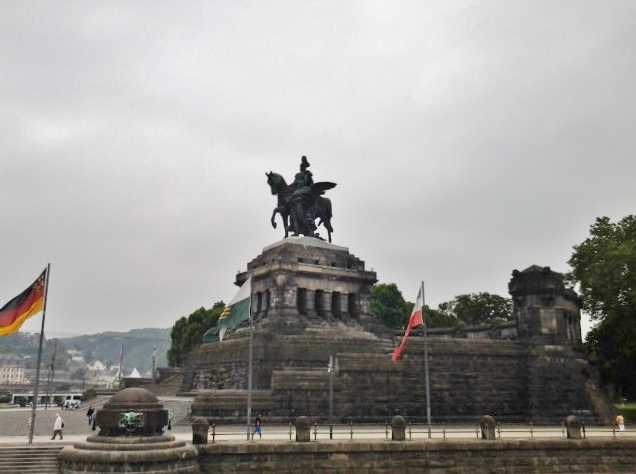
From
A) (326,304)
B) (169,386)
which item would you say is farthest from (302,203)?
(169,386)

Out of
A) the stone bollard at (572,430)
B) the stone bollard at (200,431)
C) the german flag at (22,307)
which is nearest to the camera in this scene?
the stone bollard at (200,431)

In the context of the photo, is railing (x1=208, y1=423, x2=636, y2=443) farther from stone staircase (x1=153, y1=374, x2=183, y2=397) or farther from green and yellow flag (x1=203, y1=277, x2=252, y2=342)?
stone staircase (x1=153, y1=374, x2=183, y2=397)

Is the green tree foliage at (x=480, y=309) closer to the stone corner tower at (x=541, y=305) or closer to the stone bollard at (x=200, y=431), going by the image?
the stone corner tower at (x=541, y=305)

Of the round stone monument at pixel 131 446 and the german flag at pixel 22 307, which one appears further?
the german flag at pixel 22 307

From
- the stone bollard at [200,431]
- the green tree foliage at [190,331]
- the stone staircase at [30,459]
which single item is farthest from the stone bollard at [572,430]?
the green tree foliage at [190,331]

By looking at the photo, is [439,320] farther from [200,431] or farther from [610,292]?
[200,431]

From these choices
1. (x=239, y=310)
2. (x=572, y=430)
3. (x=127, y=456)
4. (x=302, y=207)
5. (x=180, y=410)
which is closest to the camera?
(x=127, y=456)

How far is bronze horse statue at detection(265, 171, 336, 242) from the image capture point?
4800 centimetres

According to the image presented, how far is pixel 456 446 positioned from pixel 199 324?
56475mm

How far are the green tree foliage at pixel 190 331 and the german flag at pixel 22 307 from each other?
158 ft

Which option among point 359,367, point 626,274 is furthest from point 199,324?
point 626,274

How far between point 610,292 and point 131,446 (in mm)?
29936

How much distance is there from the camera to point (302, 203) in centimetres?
4828

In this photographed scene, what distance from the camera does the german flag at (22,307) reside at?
78.9 feet
